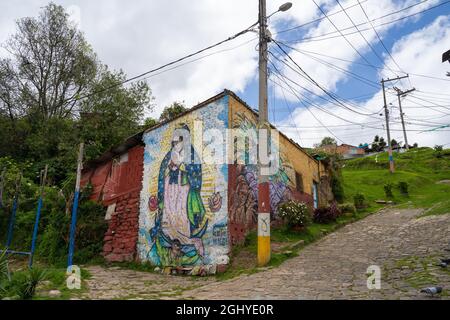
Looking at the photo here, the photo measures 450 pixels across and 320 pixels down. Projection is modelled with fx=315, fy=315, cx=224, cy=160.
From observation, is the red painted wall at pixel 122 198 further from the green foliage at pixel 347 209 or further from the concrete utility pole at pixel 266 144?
the green foliage at pixel 347 209

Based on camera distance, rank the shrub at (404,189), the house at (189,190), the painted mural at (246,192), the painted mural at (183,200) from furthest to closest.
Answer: the shrub at (404,189)
the painted mural at (246,192)
the house at (189,190)
the painted mural at (183,200)

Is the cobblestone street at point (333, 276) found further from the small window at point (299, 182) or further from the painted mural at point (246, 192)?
the small window at point (299, 182)

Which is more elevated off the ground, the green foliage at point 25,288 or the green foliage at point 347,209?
the green foliage at point 347,209

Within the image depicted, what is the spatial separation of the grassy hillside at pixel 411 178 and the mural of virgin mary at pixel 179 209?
9.47m

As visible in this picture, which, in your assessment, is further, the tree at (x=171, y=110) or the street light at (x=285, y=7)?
the tree at (x=171, y=110)

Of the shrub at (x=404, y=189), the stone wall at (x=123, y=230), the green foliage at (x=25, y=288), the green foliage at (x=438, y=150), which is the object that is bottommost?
the green foliage at (x=25, y=288)

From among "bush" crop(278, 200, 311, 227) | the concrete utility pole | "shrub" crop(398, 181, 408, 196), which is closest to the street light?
the concrete utility pole

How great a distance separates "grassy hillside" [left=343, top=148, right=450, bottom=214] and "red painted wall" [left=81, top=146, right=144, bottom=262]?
37.8 feet

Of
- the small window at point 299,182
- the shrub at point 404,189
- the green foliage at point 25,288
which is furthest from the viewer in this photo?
the shrub at point 404,189

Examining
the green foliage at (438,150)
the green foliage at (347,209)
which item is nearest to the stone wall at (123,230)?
the green foliage at (347,209)

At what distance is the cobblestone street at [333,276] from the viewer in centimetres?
551

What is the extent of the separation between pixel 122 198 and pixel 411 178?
24482 mm

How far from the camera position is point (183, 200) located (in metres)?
9.71

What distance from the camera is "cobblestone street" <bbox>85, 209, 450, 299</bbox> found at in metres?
5.51
